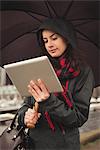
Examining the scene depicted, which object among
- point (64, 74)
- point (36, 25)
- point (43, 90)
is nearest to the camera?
point (43, 90)

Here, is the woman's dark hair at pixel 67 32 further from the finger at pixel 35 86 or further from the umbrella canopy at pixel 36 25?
the finger at pixel 35 86

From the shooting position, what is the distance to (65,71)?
1261mm

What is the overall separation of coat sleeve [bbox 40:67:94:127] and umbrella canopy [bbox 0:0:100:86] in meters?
0.20

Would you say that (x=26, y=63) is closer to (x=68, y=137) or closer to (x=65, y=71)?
(x=65, y=71)

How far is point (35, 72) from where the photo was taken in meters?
1.15

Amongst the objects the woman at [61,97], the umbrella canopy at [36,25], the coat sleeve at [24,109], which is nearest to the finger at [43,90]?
the woman at [61,97]

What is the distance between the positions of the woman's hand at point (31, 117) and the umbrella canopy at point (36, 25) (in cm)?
28

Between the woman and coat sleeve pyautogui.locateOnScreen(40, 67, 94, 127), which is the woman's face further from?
coat sleeve pyautogui.locateOnScreen(40, 67, 94, 127)

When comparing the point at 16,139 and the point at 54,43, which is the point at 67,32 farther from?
the point at 16,139

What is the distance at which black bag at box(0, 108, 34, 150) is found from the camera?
1258 millimetres

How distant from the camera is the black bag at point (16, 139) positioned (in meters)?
1.26

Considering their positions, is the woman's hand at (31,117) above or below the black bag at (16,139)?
above

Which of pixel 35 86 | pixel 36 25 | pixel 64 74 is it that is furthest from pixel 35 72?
pixel 36 25

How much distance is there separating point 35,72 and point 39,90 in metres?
0.07
